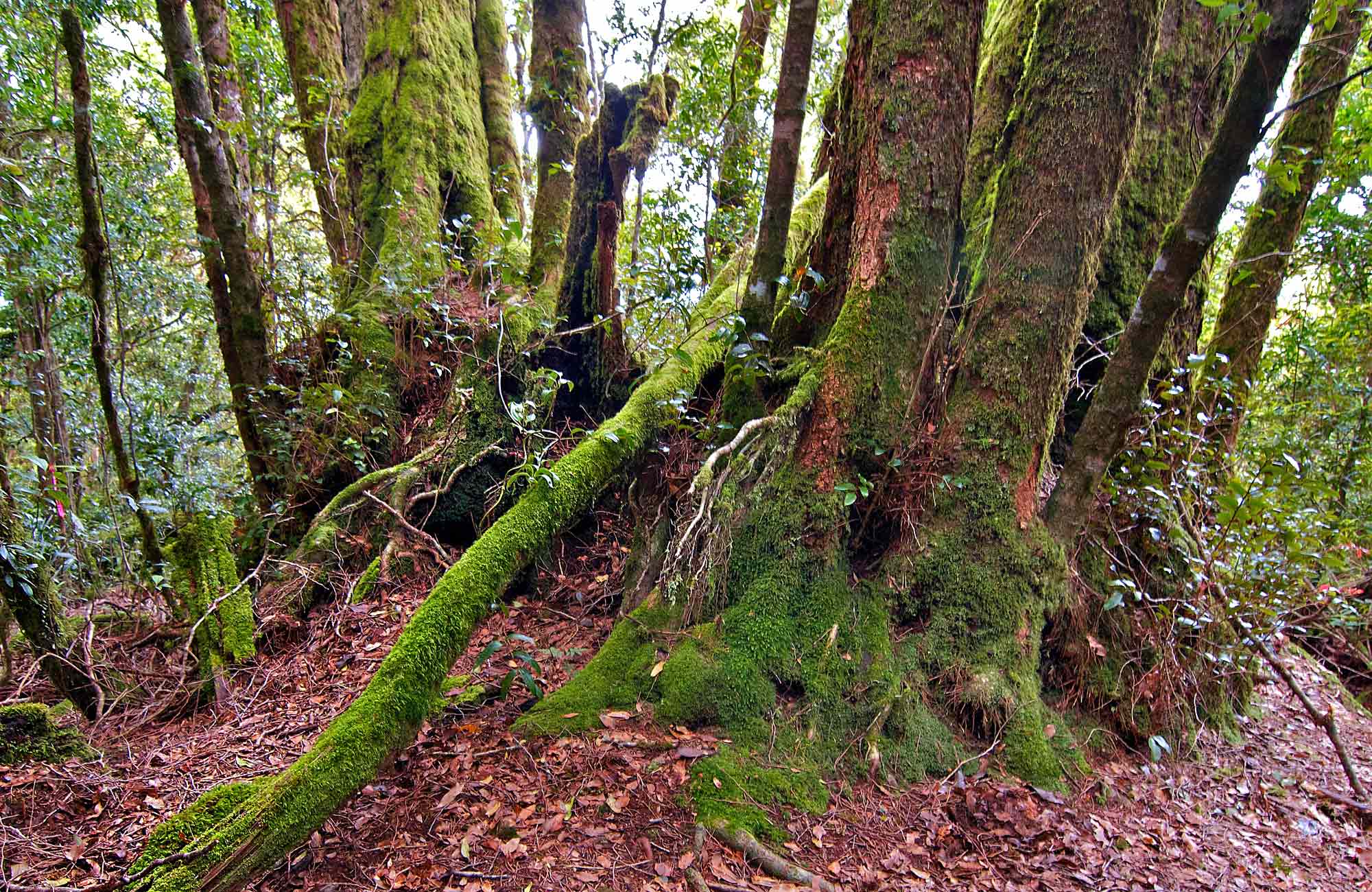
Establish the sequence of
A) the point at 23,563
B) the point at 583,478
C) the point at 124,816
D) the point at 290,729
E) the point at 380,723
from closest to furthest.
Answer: the point at 380,723 → the point at 124,816 → the point at 23,563 → the point at 290,729 → the point at 583,478

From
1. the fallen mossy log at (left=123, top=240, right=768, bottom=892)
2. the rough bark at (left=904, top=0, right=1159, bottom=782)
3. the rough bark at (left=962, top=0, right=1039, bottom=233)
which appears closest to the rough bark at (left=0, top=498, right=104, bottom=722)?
the fallen mossy log at (left=123, top=240, right=768, bottom=892)

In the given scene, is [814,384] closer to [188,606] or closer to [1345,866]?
[1345,866]

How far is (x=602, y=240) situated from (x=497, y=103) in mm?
3924

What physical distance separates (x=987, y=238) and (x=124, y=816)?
572 centimetres

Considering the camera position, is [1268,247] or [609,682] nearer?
[609,682]

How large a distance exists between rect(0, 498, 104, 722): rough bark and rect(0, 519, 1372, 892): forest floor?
0.26 meters

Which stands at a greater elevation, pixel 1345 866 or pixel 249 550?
pixel 249 550

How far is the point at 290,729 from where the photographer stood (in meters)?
3.51

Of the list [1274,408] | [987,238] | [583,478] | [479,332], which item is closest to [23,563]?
[583,478]

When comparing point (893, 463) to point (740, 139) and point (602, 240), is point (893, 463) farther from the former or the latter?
Result: point (740, 139)

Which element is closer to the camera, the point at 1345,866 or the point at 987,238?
the point at 1345,866

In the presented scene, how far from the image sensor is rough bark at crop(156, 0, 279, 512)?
447 centimetres

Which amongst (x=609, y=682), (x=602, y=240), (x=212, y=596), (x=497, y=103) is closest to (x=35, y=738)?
(x=212, y=596)

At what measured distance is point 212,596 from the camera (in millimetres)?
3865
